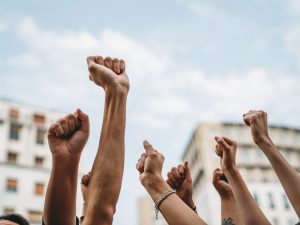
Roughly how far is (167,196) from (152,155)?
33 cm

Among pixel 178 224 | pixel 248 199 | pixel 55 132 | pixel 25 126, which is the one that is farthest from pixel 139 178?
pixel 25 126

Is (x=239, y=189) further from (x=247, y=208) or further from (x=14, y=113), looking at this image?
(x=14, y=113)

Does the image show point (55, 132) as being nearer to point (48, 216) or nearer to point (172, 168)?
point (48, 216)

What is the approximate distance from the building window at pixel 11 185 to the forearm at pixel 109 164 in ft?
91.0

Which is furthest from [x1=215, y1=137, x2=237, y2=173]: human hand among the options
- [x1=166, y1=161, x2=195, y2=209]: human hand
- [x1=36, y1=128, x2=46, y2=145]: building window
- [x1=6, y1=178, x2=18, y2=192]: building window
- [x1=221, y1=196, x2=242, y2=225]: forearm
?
[x1=36, y1=128, x2=46, y2=145]: building window

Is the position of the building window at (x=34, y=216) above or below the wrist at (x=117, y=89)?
above

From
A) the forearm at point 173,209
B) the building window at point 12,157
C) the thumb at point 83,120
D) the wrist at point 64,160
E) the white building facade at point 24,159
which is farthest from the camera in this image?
the building window at point 12,157

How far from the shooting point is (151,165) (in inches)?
106

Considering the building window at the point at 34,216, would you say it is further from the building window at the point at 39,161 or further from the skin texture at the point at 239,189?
the skin texture at the point at 239,189

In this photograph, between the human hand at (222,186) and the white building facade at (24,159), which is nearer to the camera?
the human hand at (222,186)

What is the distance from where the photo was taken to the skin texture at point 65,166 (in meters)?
1.79

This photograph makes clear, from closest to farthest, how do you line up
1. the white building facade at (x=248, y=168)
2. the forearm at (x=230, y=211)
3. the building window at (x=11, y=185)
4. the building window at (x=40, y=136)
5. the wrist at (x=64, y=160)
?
the wrist at (x=64, y=160) < the forearm at (x=230, y=211) < the building window at (x=11, y=185) < the building window at (x=40, y=136) < the white building facade at (x=248, y=168)

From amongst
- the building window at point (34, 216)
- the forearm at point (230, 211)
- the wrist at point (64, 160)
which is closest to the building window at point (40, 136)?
the building window at point (34, 216)

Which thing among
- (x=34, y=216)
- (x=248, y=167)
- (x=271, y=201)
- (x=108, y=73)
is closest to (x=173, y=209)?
(x=108, y=73)
